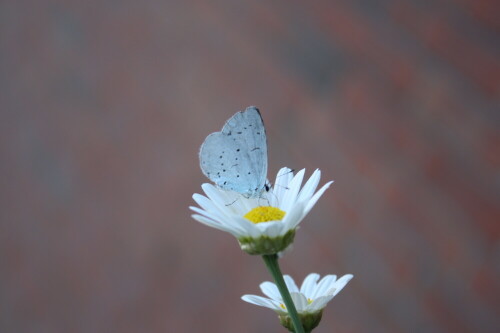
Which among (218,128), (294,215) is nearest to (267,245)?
(294,215)

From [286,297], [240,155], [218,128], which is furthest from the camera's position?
[218,128]

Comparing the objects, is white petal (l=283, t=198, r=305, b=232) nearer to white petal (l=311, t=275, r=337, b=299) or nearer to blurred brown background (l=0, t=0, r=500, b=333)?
white petal (l=311, t=275, r=337, b=299)

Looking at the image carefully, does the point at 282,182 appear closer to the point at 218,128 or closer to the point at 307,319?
the point at 307,319

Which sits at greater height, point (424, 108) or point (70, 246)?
point (424, 108)

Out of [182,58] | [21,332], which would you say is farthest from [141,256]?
[182,58]

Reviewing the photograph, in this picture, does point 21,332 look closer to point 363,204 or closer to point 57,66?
point 57,66

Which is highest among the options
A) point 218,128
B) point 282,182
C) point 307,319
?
point 218,128
